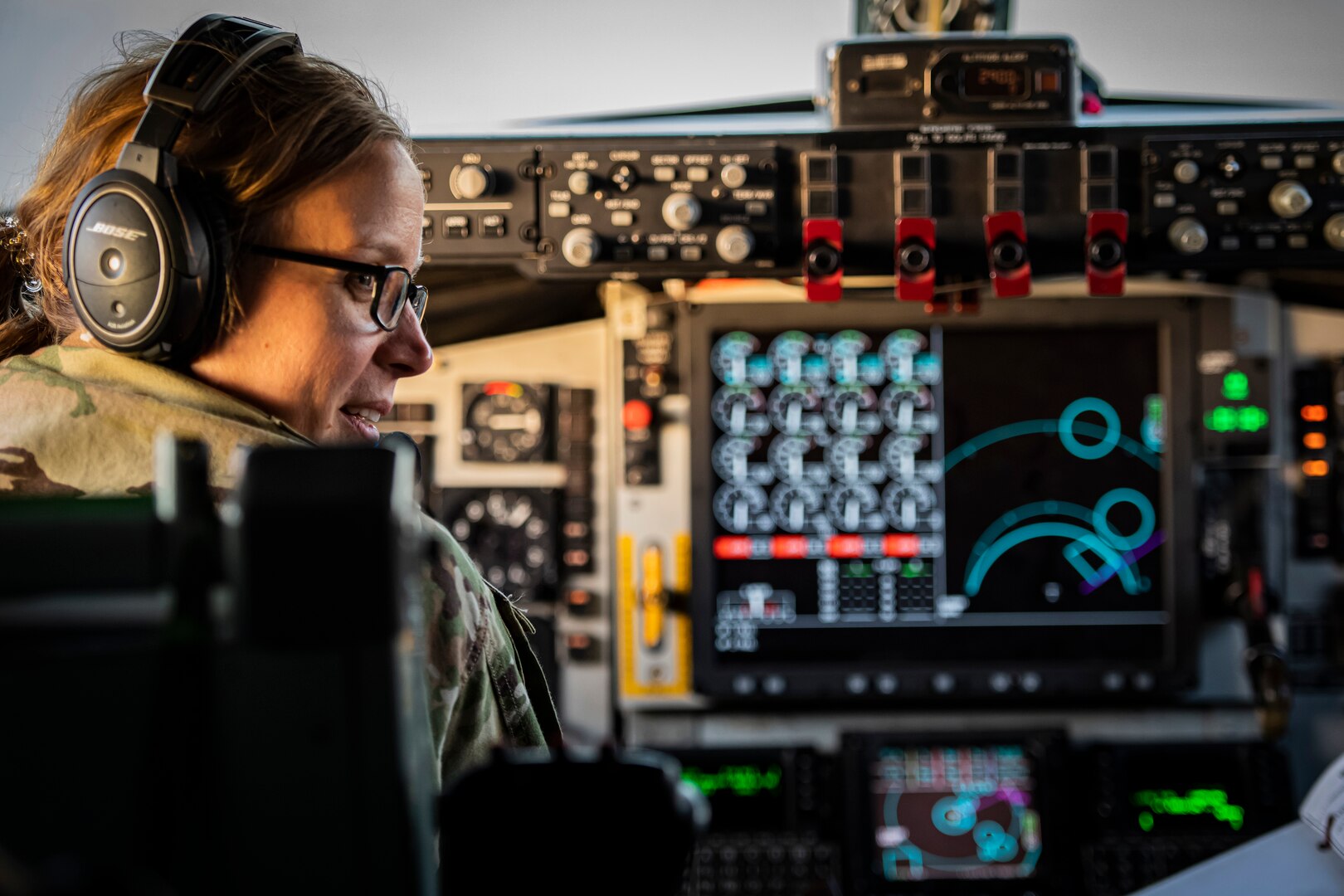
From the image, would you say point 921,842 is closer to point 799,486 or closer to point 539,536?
point 799,486

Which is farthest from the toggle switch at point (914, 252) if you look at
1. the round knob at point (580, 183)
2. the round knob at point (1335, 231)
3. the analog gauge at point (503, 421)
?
the analog gauge at point (503, 421)

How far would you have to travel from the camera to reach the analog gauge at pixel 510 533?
2.57 m

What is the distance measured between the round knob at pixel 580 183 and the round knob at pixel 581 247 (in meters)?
0.06

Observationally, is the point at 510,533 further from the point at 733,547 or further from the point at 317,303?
the point at 317,303

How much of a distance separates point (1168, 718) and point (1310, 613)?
39 centimetres

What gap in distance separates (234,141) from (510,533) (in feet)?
5.66

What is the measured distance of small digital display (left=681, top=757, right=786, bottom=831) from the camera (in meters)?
2.49

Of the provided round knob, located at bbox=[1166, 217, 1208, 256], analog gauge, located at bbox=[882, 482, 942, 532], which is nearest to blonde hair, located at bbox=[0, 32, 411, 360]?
round knob, located at bbox=[1166, 217, 1208, 256]

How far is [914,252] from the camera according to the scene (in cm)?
166

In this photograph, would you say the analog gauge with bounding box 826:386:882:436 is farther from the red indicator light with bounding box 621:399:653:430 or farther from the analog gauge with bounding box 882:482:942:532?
the red indicator light with bounding box 621:399:653:430

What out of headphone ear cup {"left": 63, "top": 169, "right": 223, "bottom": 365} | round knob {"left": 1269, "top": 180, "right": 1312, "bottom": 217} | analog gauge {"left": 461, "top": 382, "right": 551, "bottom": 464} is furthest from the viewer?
analog gauge {"left": 461, "top": 382, "right": 551, "bottom": 464}

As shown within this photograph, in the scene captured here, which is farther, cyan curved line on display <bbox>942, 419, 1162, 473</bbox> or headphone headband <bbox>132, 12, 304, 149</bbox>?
cyan curved line on display <bbox>942, 419, 1162, 473</bbox>

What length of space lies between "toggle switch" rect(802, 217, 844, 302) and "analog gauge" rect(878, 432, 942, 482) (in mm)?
898


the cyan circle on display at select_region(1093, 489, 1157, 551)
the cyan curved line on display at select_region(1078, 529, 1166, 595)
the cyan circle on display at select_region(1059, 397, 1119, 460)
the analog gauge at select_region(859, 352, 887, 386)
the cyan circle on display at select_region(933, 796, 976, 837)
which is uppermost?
the analog gauge at select_region(859, 352, 887, 386)
